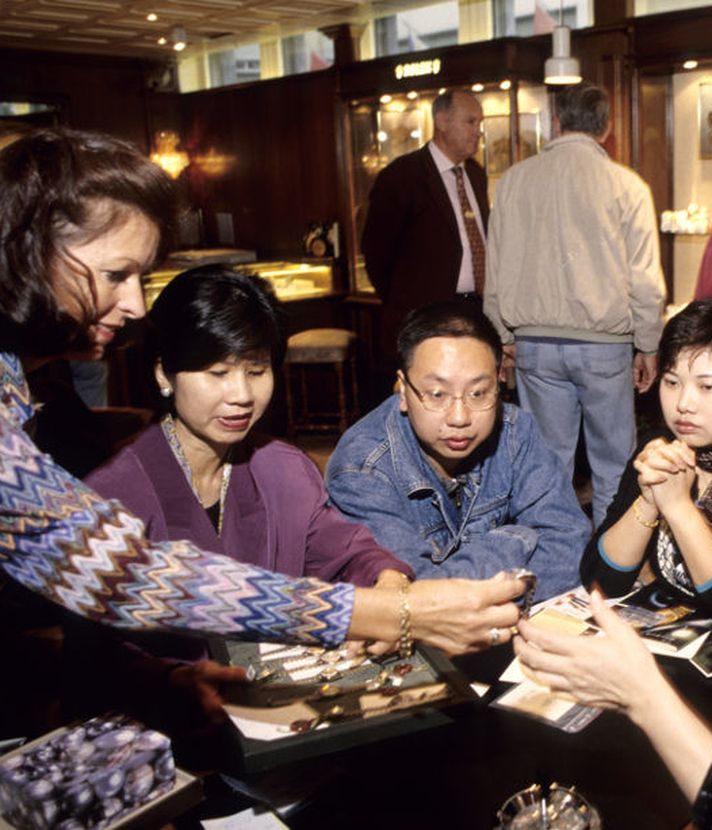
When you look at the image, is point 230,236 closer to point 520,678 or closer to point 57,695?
point 57,695

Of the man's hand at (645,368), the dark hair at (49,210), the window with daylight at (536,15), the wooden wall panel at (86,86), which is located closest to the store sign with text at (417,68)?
the window with daylight at (536,15)

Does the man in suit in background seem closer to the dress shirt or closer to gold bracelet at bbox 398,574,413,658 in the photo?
the dress shirt

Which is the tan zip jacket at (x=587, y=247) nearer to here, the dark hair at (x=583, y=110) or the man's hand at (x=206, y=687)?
the dark hair at (x=583, y=110)

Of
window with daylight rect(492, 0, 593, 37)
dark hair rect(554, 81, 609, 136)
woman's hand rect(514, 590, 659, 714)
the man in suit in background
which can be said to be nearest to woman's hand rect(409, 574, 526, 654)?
woman's hand rect(514, 590, 659, 714)

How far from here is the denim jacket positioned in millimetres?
2217

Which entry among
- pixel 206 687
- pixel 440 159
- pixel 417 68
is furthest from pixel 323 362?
pixel 206 687

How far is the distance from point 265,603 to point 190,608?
11cm

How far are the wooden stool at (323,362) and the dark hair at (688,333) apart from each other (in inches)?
170

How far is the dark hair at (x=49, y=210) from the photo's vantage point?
1367 mm

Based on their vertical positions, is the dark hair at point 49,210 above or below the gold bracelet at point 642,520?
above

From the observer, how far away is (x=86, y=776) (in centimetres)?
124

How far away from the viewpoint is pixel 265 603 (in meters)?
1.35

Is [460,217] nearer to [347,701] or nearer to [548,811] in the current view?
[347,701]

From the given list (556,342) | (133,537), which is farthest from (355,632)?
(556,342)
